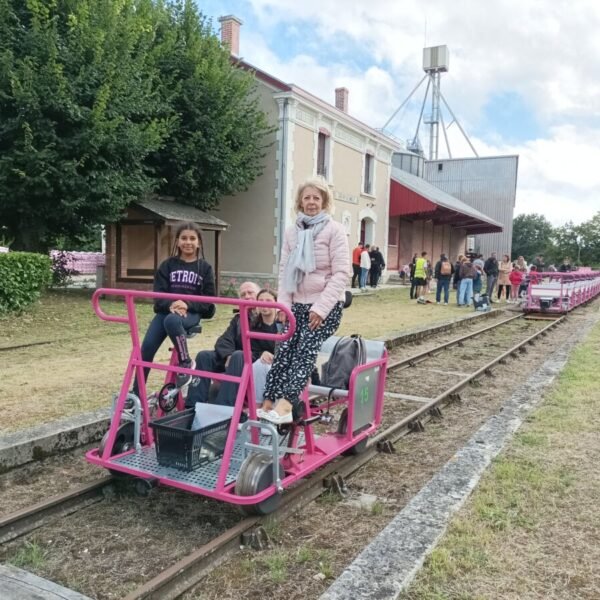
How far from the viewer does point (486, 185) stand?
157ft

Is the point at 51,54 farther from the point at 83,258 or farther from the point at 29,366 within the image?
the point at 83,258

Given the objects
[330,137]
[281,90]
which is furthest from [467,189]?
[281,90]

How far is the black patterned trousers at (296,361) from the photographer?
3.85 metres

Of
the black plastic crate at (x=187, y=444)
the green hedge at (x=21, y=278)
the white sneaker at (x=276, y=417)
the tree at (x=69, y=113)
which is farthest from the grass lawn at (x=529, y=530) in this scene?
the tree at (x=69, y=113)

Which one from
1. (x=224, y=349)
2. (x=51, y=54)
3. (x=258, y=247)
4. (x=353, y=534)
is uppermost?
(x=51, y=54)

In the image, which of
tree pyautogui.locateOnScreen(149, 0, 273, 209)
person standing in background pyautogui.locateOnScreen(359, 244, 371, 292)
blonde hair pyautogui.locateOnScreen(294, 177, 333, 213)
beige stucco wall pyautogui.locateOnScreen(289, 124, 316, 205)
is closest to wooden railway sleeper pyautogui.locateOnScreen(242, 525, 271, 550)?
blonde hair pyautogui.locateOnScreen(294, 177, 333, 213)

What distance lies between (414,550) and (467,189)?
48713 millimetres

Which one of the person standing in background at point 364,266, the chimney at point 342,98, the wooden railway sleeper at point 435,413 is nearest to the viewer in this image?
the wooden railway sleeper at point 435,413

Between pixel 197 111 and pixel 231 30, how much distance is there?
8.62 metres

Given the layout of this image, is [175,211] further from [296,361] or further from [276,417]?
[276,417]

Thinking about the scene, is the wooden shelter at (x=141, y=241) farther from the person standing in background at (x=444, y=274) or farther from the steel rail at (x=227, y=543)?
the steel rail at (x=227, y=543)

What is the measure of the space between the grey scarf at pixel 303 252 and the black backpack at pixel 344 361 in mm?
989

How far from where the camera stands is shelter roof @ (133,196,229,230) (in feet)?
53.4

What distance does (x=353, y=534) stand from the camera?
3.49m
